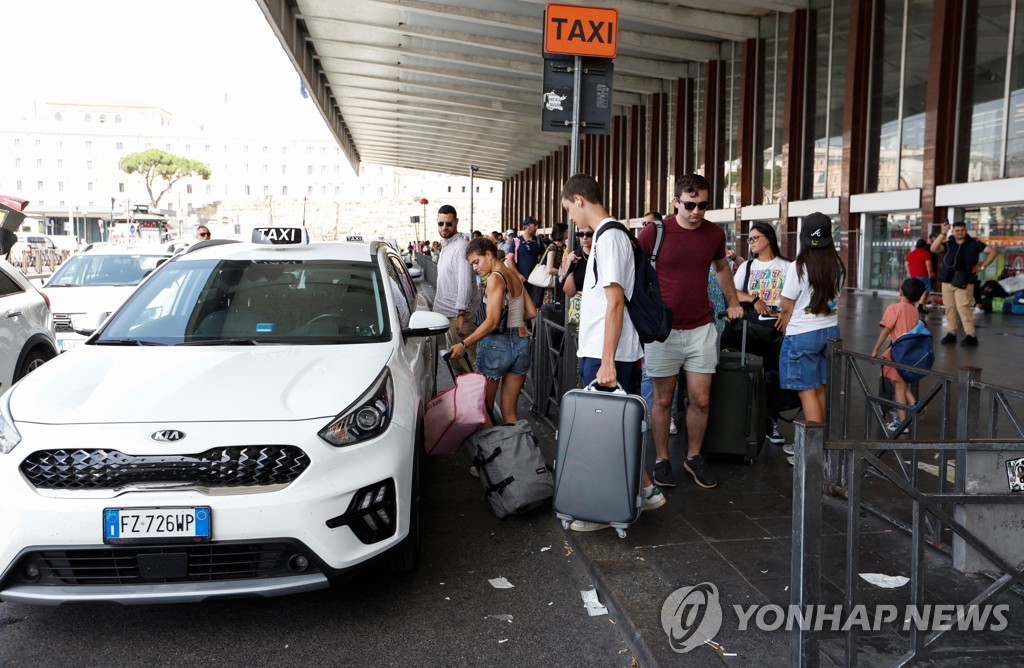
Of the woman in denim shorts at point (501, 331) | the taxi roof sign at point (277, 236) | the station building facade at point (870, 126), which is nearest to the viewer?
the taxi roof sign at point (277, 236)

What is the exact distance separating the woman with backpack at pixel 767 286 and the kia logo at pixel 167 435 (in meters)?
4.51

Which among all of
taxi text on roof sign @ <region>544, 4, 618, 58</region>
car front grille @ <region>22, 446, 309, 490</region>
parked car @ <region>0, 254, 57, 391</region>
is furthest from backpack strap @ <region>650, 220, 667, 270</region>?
parked car @ <region>0, 254, 57, 391</region>

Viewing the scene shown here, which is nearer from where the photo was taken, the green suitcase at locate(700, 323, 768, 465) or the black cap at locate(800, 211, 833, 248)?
the black cap at locate(800, 211, 833, 248)

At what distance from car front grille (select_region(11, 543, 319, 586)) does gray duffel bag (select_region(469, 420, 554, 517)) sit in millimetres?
1705

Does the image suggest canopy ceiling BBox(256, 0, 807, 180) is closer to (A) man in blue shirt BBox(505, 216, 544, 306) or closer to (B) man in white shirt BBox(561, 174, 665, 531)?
(A) man in blue shirt BBox(505, 216, 544, 306)

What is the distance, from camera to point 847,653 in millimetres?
2805

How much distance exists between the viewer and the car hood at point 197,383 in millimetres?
3516

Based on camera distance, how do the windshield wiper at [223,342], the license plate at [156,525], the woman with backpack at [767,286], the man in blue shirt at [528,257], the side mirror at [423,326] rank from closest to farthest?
the license plate at [156,525]
the windshield wiper at [223,342]
the side mirror at [423,326]
the woman with backpack at [767,286]
the man in blue shirt at [528,257]

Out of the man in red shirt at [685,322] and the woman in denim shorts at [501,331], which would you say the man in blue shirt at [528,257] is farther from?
the man in red shirt at [685,322]

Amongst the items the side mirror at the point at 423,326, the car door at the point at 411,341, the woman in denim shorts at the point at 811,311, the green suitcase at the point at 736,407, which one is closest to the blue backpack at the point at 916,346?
the woman in denim shorts at the point at 811,311

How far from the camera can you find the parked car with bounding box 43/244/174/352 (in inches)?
398

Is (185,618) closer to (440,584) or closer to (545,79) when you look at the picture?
(440,584)

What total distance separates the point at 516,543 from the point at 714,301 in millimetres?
3324

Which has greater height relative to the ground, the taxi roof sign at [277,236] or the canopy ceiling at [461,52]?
the canopy ceiling at [461,52]
